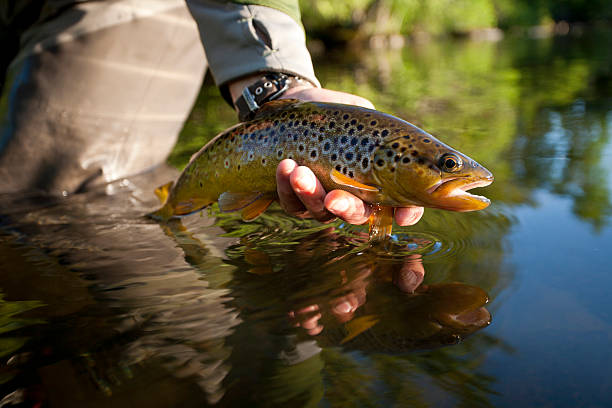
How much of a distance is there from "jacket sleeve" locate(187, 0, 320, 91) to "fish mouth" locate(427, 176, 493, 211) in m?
1.33

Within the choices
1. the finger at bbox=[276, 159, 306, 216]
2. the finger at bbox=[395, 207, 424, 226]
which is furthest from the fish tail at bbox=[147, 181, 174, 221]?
the finger at bbox=[395, 207, 424, 226]

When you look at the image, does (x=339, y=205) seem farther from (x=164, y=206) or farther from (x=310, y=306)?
(x=164, y=206)

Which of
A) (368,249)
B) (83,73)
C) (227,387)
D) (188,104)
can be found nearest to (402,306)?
(368,249)

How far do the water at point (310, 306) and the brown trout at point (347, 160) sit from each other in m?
0.35

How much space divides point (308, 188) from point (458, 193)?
69 centimetres

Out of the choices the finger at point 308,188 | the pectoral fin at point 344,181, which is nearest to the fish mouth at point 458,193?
the pectoral fin at point 344,181

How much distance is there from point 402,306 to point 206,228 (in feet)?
5.19

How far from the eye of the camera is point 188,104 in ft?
17.3

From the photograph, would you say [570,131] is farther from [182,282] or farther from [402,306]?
[182,282]

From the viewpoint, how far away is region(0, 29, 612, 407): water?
66.9 inches

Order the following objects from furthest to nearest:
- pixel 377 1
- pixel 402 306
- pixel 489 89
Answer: pixel 377 1 < pixel 489 89 < pixel 402 306

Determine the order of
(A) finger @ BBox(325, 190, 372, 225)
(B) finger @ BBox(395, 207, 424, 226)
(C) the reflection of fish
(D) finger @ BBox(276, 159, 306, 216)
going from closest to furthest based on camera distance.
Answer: (C) the reflection of fish → (A) finger @ BBox(325, 190, 372, 225) → (D) finger @ BBox(276, 159, 306, 216) → (B) finger @ BBox(395, 207, 424, 226)

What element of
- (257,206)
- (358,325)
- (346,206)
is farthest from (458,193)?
(257,206)

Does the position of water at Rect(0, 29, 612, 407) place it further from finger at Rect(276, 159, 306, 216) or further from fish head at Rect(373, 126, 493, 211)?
fish head at Rect(373, 126, 493, 211)
